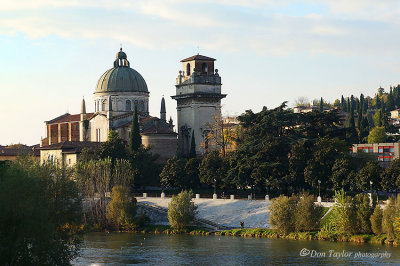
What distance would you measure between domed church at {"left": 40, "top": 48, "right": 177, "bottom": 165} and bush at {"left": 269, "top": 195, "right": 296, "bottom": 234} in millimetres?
34166

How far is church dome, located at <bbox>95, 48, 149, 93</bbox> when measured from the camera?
96625 millimetres

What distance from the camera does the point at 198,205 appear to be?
221 feet

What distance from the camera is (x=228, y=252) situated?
47.6 meters

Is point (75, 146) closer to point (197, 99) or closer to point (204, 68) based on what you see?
point (197, 99)

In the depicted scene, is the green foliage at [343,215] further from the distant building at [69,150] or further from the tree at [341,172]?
the distant building at [69,150]

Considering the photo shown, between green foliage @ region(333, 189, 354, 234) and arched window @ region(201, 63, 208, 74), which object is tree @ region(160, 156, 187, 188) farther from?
green foliage @ region(333, 189, 354, 234)

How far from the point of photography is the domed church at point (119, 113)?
295 feet

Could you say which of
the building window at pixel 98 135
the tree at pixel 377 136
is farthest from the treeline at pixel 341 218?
the tree at pixel 377 136

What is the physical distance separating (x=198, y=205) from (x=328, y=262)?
25.6 metres

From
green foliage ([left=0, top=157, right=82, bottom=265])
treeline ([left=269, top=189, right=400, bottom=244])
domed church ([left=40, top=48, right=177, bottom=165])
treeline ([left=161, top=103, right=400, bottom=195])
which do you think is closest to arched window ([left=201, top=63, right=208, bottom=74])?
domed church ([left=40, top=48, right=177, bottom=165])

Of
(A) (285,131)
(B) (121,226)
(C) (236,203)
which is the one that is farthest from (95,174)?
(A) (285,131)

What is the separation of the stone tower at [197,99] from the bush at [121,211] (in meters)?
25.3

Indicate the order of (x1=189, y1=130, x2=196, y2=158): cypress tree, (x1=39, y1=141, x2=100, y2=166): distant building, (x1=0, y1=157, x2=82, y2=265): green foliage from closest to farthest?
(x1=0, y1=157, x2=82, y2=265): green foliage, (x1=39, y1=141, x2=100, y2=166): distant building, (x1=189, y1=130, x2=196, y2=158): cypress tree

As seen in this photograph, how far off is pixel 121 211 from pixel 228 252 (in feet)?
55.3
